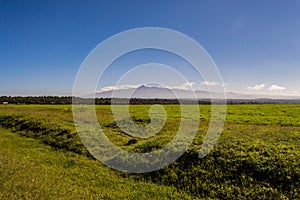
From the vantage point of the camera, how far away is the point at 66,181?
40.7ft

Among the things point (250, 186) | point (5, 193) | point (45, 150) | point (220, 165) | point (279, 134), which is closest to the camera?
point (5, 193)

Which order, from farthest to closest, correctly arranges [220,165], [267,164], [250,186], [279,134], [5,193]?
[279,134] → [220,165] → [267,164] → [250,186] → [5,193]

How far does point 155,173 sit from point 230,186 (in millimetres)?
3729

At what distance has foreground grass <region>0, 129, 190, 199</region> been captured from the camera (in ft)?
35.0

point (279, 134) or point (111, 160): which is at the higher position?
point (279, 134)

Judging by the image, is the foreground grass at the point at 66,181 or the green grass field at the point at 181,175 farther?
the green grass field at the point at 181,175

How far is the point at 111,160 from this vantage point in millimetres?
15992

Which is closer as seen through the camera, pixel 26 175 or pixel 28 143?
pixel 26 175

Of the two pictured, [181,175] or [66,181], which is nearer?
[66,181]

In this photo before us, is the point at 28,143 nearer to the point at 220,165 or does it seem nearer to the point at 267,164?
the point at 220,165

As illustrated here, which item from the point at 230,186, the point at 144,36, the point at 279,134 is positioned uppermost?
the point at 144,36

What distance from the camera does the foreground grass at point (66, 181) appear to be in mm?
10680

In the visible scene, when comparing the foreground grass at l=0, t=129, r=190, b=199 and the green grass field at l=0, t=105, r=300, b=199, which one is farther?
the green grass field at l=0, t=105, r=300, b=199

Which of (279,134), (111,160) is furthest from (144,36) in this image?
(279,134)
